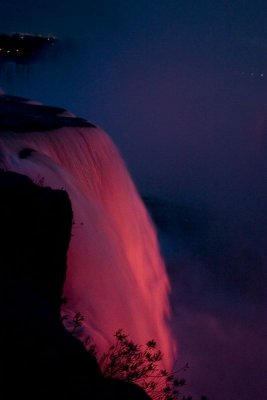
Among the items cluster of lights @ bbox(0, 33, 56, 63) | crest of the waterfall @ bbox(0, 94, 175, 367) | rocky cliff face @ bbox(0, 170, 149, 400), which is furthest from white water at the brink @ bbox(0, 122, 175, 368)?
cluster of lights @ bbox(0, 33, 56, 63)

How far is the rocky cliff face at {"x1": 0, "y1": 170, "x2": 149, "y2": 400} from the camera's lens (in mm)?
1987

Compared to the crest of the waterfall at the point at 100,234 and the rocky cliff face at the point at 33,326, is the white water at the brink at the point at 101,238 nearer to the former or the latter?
the crest of the waterfall at the point at 100,234

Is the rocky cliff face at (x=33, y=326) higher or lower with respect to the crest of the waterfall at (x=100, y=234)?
higher

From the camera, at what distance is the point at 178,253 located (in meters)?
13.0

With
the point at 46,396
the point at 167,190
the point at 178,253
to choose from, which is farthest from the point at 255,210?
the point at 46,396

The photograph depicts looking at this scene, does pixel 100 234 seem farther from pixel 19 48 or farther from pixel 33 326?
pixel 19 48

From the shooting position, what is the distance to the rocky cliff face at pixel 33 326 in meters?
1.99

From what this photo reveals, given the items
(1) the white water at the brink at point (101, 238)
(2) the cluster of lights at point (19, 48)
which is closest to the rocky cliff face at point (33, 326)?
(1) the white water at the brink at point (101, 238)

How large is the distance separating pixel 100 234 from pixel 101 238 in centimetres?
8

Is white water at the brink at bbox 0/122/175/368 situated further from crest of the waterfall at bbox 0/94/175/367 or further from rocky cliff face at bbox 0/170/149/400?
rocky cliff face at bbox 0/170/149/400

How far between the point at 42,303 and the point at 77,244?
129 inches

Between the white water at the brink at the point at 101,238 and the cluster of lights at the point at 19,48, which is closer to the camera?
the white water at the brink at the point at 101,238

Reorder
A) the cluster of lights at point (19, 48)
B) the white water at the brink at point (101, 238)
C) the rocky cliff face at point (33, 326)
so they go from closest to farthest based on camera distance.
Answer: the rocky cliff face at point (33, 326), the white water at the brink at point (101, 238), the cluster of lights at point (19, 48)

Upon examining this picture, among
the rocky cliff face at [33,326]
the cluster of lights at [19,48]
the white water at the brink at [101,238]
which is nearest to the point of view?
the rocky cliff face at [33,326]
